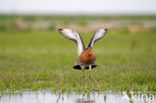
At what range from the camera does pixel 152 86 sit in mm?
13906

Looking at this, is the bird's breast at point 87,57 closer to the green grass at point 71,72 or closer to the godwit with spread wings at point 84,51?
the godwit with spread wings at point 84,51

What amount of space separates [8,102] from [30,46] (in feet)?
42.1

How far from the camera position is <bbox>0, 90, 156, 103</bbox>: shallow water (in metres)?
12.6

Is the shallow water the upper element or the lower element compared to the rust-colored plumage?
lower

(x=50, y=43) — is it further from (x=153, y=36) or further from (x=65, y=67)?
(x=65, y=67)

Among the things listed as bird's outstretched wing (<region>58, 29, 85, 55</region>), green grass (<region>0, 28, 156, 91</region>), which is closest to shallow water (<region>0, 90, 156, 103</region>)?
green grass (<region>0, 28, 156, 91</region>)

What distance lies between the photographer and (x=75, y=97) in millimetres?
12977

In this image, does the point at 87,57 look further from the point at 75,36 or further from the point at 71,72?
the point at 71,72

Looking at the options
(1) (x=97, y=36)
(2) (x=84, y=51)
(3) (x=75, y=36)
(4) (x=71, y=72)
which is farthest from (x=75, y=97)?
(4) (x=71, y=72)

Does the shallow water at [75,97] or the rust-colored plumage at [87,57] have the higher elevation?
the rust-colored plumage at [87,57]

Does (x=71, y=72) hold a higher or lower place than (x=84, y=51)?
lower

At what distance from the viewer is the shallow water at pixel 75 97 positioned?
12.6 meters

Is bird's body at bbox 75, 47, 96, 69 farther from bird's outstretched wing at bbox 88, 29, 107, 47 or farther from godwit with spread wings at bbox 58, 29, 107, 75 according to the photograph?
bird's outstretched wing at bbox 88, 29, 107, 47

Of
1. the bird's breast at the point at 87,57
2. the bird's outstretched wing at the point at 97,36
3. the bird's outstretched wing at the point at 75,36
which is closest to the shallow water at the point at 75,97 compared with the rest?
the bird's breast at the point at 87,57
